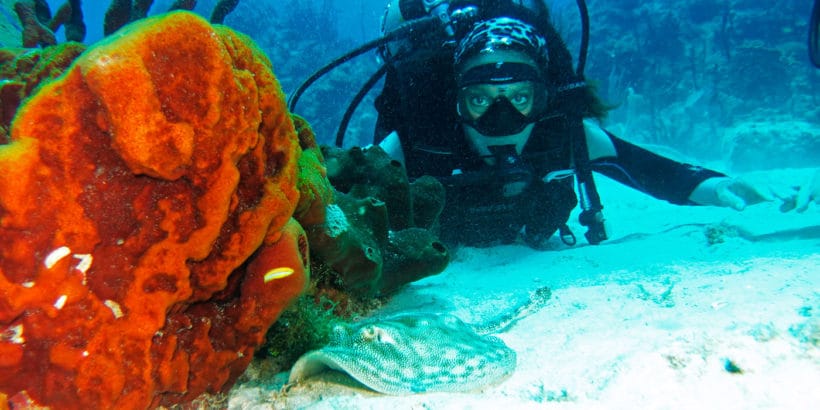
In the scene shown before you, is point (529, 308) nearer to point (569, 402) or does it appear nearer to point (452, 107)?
point (569, 402)

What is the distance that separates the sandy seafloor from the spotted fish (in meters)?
0.05

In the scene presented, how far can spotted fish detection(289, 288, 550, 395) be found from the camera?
1.65 metres

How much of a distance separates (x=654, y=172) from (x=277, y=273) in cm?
526

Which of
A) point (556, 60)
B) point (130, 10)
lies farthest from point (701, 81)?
point (130, 10)

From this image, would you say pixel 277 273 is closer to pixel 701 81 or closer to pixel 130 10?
pixel 130 10

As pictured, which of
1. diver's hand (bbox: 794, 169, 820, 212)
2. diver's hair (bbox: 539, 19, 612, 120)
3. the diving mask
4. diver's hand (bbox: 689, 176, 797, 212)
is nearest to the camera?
the diving mask

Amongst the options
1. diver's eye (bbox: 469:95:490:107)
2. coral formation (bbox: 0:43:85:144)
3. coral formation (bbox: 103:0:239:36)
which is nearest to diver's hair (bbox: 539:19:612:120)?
diver's eye (bbox: 469:95:490:107)

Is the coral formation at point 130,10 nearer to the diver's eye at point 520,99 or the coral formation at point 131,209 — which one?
the coral formation at point 131,209

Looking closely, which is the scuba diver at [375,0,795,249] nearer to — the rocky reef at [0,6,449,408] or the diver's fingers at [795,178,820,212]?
the diver's fingers at [795,178,820,212]

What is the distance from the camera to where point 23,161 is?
1.24 metres

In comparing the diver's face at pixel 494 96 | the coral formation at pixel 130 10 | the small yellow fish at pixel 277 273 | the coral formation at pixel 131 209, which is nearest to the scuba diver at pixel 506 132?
the diver's face at pixel 494 96

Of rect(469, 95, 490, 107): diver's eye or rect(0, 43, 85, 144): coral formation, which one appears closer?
rect(0, 43, 85, 144): coral formation

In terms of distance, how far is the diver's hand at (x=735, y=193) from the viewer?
4398 millimetres

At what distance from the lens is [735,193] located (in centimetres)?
458
